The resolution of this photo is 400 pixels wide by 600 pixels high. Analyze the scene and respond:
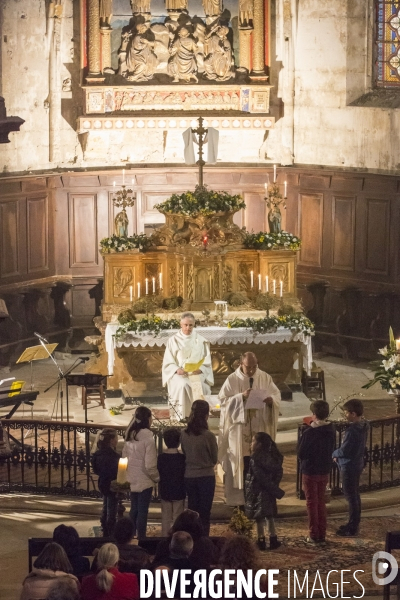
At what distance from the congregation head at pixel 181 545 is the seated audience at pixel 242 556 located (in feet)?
1.54

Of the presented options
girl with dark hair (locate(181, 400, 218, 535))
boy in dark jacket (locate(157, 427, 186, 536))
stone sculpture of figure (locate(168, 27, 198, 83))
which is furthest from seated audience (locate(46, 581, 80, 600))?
stone sculpture of figure (locate(168, 27, 198, 83))

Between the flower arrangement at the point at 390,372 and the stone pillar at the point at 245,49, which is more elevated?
the stone pillar at the point at 245,49

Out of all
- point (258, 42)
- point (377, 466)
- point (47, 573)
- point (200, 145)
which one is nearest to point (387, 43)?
point (258, 42)

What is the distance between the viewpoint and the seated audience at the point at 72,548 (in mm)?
10734

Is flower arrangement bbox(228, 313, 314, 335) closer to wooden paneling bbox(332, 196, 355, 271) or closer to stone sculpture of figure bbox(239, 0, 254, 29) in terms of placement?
wooden paneling bbox(332, 196, 355, 271)

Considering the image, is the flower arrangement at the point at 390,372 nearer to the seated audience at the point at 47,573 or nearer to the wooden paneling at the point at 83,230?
the seated audience at the point at 47,573

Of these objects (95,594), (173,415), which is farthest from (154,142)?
(95,594)

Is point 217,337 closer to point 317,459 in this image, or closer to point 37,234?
point 317,459

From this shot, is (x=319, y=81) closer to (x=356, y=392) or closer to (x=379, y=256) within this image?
(x=379, y=256)

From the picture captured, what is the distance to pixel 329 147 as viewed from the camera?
22750 mm

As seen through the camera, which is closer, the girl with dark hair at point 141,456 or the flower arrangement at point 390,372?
the girl with dark hair at point 141,456

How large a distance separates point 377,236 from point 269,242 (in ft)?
9.73

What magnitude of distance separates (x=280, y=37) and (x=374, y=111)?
2106 millimetres

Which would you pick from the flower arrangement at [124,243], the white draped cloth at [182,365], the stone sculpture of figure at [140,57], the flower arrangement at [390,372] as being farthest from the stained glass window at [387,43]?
the flower arrangement at [390,372]
